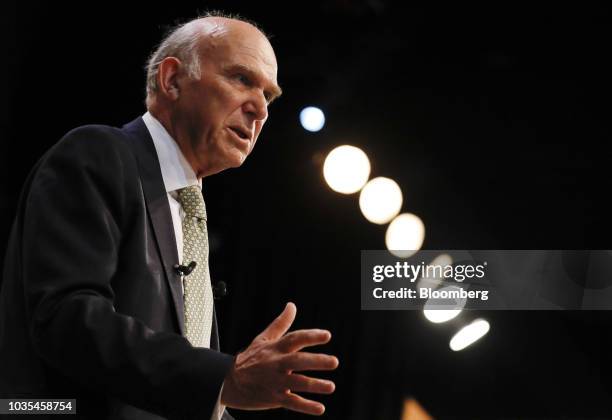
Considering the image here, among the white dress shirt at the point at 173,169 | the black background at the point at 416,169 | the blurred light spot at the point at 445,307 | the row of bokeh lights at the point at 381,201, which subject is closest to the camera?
the white dress shirt at the point at 173,169

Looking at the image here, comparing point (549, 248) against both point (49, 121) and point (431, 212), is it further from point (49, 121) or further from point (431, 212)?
point (49, 121)

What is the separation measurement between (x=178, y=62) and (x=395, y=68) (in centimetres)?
220

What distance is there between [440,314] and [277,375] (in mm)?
2748

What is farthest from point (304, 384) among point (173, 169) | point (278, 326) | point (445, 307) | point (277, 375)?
point (445, 307)

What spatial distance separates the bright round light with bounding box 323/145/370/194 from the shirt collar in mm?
2191

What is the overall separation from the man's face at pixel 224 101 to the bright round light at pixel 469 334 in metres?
2.48

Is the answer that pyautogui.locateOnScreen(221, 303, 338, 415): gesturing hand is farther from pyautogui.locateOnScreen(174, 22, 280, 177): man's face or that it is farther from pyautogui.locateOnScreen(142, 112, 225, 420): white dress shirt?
pyautogui.locateOnScreen(174, 22, 280, 177): man's face

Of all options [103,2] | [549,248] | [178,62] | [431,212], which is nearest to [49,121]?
[103,2]

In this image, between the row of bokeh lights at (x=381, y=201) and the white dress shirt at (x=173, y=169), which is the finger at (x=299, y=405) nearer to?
the white dress shirt at (x=173, y=169)

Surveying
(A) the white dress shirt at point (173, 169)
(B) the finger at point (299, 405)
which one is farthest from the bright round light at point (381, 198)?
(B) the finger at point (299, 405)

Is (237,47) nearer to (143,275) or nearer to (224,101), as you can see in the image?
(224,101)

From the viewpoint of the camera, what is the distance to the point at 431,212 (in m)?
3.86

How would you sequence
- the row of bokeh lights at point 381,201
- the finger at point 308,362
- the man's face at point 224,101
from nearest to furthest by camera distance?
the finger at point 308,362
the man's face at point 224,101
the row of bokeh lights at point 381,201

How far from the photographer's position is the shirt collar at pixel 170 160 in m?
1.49
